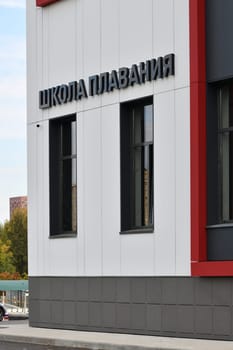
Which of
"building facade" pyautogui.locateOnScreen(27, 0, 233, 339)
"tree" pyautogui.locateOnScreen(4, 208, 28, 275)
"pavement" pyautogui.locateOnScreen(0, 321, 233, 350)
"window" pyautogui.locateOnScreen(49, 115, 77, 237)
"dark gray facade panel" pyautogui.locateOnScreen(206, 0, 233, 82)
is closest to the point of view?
"pavement" pyautogui.locateOnScreen(0, 321, 233, 350)

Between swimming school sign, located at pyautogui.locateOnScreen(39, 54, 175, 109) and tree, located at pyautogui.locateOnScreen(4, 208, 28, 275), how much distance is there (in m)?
87.1

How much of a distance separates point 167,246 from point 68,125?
5.89 m

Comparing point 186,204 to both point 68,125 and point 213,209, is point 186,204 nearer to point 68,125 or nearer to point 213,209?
point 213,209

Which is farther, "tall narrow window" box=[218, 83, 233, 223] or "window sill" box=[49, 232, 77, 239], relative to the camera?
"window sill" box=[49, 232, 77, 239]

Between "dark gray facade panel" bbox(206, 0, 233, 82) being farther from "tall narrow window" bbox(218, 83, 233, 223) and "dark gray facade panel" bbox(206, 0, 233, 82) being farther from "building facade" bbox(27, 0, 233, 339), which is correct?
"tall narrow window" bbox(218, 83, 233, 223)

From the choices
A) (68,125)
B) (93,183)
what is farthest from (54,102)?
(93,183)

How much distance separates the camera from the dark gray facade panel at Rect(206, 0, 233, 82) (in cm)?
2230

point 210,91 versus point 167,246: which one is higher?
point 210,91

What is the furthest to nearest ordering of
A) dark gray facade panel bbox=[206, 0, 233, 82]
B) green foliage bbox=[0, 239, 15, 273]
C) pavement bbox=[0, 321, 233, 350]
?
green foliage bbox=[0, 239, 15, 273], dark gray facade panel bbox=[206, 0, 233, 82], pavement bbox=[0, 321, 233, 350]

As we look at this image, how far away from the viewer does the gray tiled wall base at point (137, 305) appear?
22078 millimetres

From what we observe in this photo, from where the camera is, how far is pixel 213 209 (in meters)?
22.6

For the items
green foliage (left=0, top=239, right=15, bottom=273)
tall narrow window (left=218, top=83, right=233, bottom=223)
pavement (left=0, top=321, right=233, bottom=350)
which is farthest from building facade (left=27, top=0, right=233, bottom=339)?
green foliage (left=0, top=239, right=15, bottom=273)

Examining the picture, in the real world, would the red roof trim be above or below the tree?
above

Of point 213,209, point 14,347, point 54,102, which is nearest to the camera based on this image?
point 213,209
